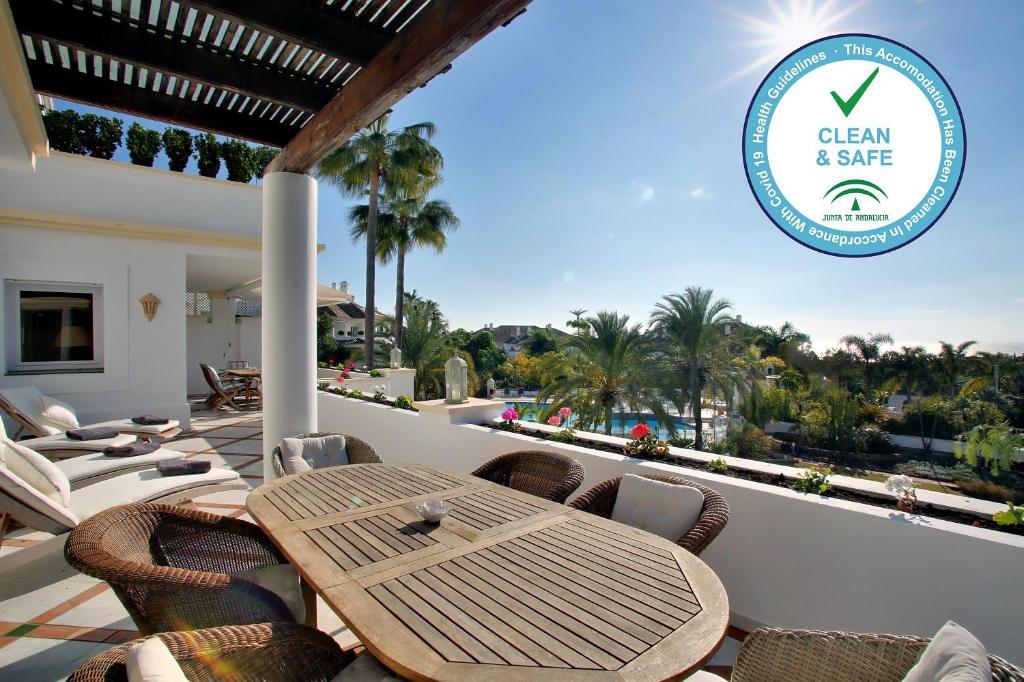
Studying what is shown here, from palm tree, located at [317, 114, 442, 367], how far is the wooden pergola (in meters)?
13.0

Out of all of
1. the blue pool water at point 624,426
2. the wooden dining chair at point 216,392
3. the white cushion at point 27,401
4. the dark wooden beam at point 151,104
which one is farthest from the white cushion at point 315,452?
the blue pool water at point 624,426

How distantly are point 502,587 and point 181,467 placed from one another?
2983mm

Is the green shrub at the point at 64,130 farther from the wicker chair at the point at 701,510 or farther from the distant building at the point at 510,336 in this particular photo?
the distant building at the point at 510,336

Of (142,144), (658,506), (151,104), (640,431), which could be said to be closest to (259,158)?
(142,144)

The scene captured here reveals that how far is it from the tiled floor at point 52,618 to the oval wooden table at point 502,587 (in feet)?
2.73

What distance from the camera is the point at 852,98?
416 cm

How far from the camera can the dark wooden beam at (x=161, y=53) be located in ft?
8.78

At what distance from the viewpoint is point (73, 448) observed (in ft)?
14.8

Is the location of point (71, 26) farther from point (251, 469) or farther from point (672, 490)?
point (251, 469)

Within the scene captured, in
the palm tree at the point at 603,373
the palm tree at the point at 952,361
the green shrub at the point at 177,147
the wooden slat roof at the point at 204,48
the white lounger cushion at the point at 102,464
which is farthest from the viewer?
the palm tree at the point at 952,361

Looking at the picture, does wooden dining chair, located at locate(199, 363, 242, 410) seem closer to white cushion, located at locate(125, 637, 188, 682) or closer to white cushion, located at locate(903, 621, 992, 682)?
white cushion, located at locate(125, 637, 188, 682)

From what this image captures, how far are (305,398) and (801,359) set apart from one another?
96.8 ft

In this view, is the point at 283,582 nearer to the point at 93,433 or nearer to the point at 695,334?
the point at 93,433

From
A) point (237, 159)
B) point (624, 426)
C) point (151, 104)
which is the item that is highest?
point (237, 159)
